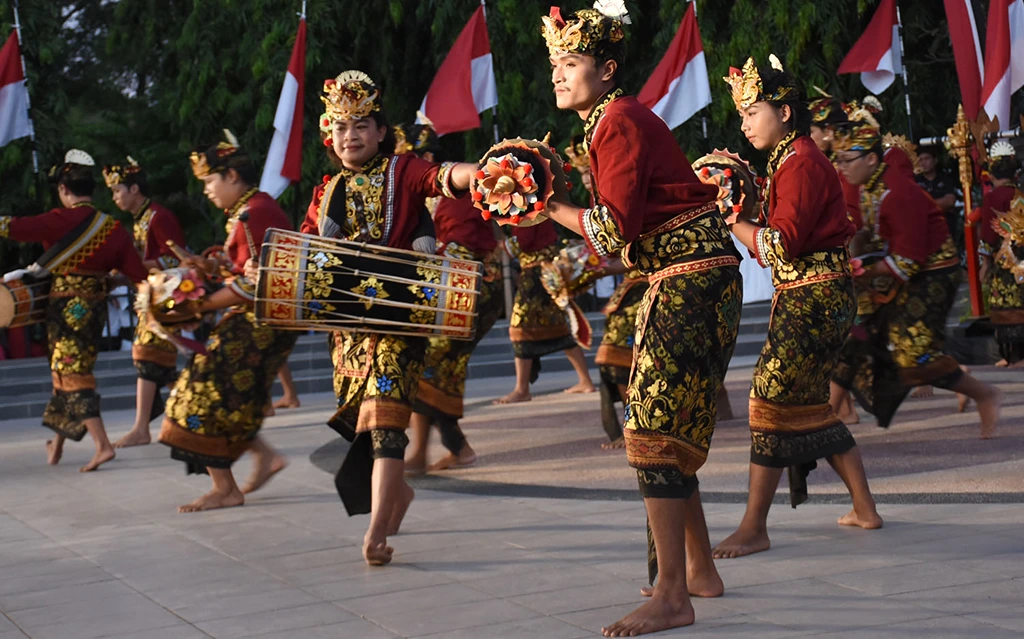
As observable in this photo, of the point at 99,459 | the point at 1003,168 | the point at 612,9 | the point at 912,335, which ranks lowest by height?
the point at 99,459

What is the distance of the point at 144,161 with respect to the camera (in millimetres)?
19500

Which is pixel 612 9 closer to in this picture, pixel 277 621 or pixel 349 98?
pixel 349 98

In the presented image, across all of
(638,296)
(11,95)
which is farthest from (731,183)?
(11,95)

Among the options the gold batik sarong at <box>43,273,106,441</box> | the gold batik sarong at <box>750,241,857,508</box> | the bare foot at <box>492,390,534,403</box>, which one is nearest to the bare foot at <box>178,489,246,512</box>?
the gold batik sarong at <box>43,273,106,441</box>

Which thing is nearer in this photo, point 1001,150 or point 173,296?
point 173,296

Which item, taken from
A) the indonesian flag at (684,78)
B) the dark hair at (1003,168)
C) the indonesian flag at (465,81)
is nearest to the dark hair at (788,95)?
the dark hair at (1003,168)

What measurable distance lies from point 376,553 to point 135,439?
478cm

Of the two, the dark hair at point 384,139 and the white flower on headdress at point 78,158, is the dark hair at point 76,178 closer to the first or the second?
the white flower on headdress at point 78,158

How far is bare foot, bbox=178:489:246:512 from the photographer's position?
7.29m

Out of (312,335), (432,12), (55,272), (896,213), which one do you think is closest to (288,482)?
(55,272)

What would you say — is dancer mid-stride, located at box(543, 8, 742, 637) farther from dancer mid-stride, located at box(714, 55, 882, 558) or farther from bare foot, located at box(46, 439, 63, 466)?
bare foot, located at box(46, 439, 63, 466)

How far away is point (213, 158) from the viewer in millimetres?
7234

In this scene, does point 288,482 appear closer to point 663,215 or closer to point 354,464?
point 354,464

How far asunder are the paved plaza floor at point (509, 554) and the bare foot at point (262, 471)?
0.09 metres
